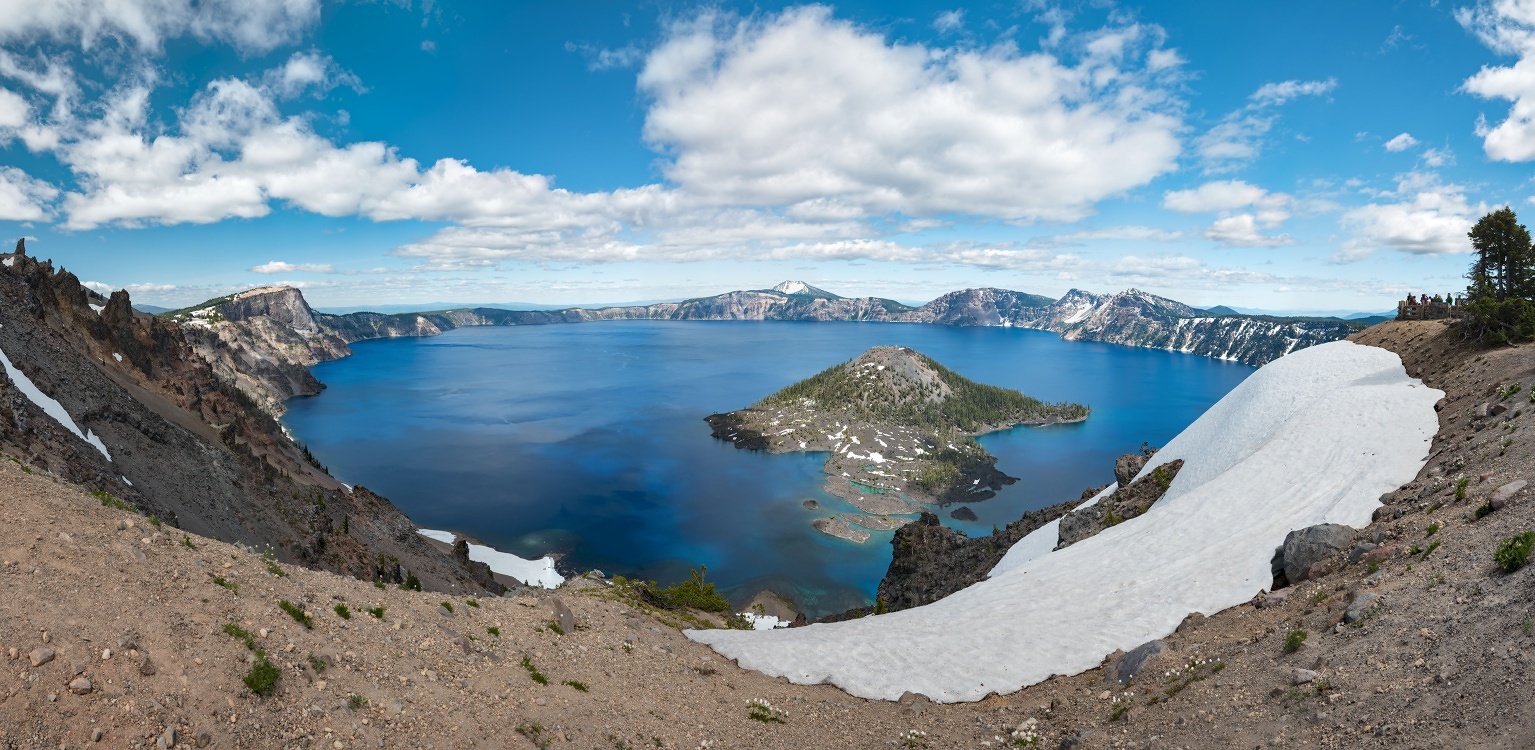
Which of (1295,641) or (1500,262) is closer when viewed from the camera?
(1295,641)

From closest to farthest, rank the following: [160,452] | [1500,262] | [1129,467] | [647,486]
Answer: [160,452] → [1500,262] → [1129,467] → [647,486]

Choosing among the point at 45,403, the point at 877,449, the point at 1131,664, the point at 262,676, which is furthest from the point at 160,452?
the point at 877,449

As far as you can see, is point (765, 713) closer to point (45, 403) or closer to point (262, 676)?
point (262, 676)

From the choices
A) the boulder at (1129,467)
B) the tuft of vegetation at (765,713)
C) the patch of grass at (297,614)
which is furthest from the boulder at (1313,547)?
the boulder at (1129,467)

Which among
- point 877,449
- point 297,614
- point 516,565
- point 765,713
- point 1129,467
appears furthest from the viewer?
point 877,449

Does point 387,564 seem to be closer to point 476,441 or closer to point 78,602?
point 78,602

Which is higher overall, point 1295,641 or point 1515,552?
point 1515,552
